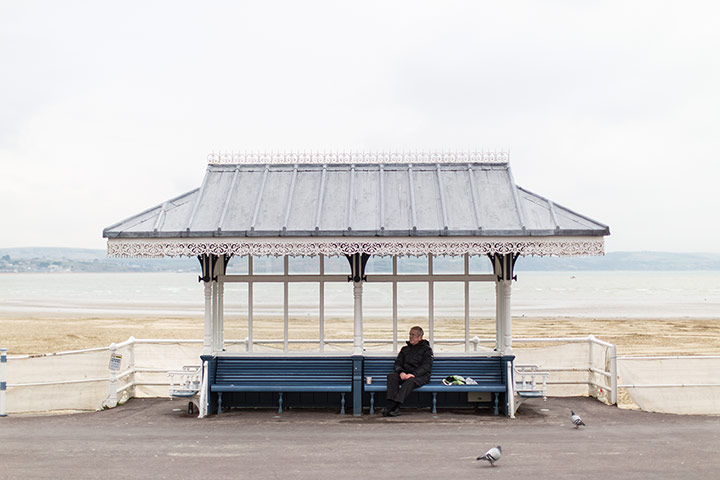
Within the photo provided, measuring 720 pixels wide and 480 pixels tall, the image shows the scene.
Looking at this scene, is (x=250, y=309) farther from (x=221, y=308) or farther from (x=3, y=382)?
(x=3, y=382)

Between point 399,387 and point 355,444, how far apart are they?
2.11 m

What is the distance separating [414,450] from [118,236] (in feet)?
18.6

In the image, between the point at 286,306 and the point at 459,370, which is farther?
the point at 286,306

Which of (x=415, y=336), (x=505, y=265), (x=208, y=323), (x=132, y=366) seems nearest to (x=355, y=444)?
(x=415, y=336)

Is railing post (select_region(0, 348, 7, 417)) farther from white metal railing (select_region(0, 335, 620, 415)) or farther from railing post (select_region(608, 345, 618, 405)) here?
railing post (select_region(608, 345, 618, 405))

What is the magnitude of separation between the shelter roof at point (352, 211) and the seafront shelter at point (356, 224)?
2 centimetres

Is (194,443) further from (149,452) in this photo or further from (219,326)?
(219,326)

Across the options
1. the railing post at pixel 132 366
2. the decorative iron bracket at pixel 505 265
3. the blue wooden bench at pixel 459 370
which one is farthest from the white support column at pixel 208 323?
the decorative iron bracket at pixel 505 265

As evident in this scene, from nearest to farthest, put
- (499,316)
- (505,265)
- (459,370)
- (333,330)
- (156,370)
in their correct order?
(505,265), (459,370), (499,316), (156,370), (333,330)

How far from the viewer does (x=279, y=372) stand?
12.1 metres

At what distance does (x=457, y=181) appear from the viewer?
482 inches

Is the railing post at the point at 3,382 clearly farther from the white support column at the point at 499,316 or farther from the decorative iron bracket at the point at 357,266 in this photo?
the white support column at the point at 499,316

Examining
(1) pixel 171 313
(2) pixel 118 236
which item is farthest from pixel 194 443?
(1) pixel 171 313

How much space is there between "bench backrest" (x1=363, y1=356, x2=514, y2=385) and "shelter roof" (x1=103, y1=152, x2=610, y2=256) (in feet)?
7.28
